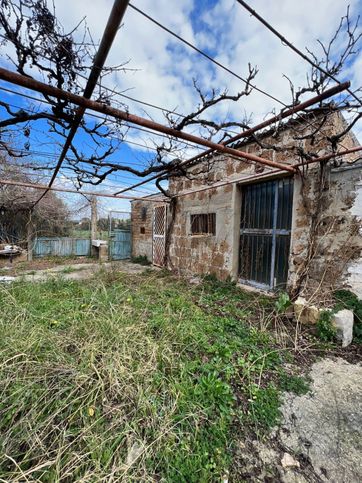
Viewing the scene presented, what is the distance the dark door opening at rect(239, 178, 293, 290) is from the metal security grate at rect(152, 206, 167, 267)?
3.06 m

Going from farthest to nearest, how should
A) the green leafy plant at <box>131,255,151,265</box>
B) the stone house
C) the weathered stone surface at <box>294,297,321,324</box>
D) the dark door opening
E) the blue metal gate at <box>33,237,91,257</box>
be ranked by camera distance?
the blue metal gate at <box>33,237,91,257</box>
the green leafy plant at <box>131,255,151,265</box>
the dark door opening
the stone house
the weathered stone surface at <box>294,297,321,324</box>

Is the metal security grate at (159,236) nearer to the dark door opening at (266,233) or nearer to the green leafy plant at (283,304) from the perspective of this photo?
the dark door opening at (266,233)

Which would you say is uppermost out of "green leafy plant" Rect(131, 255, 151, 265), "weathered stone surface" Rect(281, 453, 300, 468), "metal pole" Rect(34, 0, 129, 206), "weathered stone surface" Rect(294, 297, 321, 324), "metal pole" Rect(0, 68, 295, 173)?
"metal pole" Rect(34, 0, 129, 206)

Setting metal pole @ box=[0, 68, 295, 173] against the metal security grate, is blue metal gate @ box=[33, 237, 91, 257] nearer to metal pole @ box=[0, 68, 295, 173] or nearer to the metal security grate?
→ the metal security grate

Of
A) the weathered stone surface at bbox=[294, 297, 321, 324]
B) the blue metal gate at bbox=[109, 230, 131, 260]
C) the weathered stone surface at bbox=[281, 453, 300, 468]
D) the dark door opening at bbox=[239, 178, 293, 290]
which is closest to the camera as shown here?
the weathered stone surface at bbox=[281, 453, 300, 468]

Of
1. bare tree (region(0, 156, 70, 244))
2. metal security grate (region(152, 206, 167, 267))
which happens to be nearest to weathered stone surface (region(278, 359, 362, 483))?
metal security grate (region(152, 206, 167, 267))

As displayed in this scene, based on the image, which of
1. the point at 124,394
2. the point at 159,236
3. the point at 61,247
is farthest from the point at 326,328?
the point at 61,247

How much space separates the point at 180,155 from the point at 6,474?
309 centimetres

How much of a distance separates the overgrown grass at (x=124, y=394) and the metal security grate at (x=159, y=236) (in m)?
4.60

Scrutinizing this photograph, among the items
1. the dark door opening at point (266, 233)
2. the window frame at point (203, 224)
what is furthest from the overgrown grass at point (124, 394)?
the window frame at point (203, 224)

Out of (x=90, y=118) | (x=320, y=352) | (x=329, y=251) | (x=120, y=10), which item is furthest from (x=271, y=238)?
(x=120, y=10)

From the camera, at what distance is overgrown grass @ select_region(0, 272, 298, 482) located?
1.10 m

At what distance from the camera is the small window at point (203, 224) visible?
16.9 feet

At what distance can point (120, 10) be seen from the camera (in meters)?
0.96
